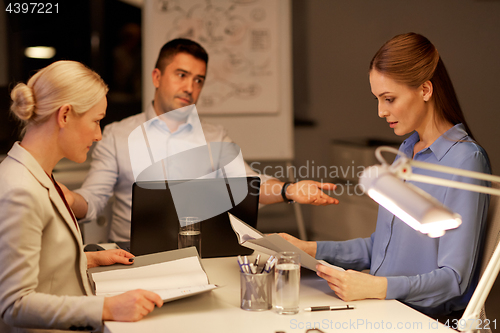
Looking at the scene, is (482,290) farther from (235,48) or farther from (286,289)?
(235,48)

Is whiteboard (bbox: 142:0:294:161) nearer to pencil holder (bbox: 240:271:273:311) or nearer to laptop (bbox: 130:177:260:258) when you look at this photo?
laptop (bbox: 130:177:260:258)

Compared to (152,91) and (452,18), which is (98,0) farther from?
(452,18)

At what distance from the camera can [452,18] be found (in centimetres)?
382

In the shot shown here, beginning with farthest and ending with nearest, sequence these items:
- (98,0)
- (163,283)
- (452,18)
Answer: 1. (452,18)
2. (98,0)
3. (163,283)

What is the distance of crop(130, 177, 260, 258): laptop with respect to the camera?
4.58 ft

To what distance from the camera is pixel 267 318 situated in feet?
3.34

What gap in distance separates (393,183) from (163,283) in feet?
2.22

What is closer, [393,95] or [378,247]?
[393,95]

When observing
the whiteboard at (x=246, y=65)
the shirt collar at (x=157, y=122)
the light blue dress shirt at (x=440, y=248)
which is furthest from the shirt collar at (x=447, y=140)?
the whiteboard at (x=246, y=65)

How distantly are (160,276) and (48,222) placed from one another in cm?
31

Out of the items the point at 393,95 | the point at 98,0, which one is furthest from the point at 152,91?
the point at 393,95

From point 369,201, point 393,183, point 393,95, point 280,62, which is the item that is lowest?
point 369,201

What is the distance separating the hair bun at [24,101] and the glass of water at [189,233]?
1.75ft

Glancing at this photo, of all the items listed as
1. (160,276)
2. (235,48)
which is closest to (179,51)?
(235,48)
